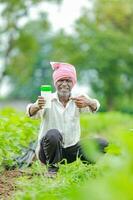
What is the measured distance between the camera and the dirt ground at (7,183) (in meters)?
5.21

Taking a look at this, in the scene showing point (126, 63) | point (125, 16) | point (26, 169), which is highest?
point (125, 16)

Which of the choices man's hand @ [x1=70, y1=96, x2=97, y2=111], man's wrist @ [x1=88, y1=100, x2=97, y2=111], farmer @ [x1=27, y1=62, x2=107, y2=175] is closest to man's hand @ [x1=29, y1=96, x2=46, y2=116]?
farmer @ [x1=27, y1=62, x2=107, y2=175]

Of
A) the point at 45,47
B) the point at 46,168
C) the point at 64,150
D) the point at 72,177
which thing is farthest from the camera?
the point at 45,47

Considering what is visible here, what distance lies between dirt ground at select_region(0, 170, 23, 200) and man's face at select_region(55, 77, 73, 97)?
870mm

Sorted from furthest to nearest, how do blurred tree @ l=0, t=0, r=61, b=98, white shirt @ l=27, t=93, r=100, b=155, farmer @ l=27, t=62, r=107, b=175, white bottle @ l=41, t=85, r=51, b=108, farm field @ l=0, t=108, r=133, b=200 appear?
1. blurred tree @ l=0, t=0, r=61, b=98
2. white shirt @ l=27, t=93, r=100, b=155
3. farmer @ l=27, t=62, r=107, b=175
4. white bottle @ l=41, t=85, r=51, b=108
5. farm field @ l=0, t=108, r=133, b=200

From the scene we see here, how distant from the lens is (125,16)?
144ft

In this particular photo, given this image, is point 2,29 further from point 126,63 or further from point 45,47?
point 45,47

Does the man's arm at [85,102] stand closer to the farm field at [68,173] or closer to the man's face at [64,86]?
the man's face at [64,86]

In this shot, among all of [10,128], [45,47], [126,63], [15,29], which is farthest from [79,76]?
[10,128]

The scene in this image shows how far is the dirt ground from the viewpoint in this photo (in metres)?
5.21

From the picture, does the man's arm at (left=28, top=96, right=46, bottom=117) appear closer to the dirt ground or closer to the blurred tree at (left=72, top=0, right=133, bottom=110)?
the dirt ground

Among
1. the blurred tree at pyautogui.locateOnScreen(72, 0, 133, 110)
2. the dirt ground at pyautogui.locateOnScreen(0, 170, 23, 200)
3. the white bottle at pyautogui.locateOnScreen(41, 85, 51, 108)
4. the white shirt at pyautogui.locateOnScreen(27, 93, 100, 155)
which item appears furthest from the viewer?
the blurred tree at pyautogui.locateOnScreen(72, 0, 133, 110)

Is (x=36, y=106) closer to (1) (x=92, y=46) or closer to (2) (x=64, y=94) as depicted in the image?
(2) (x=64, y=94)

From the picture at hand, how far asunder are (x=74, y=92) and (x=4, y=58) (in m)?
35.3
